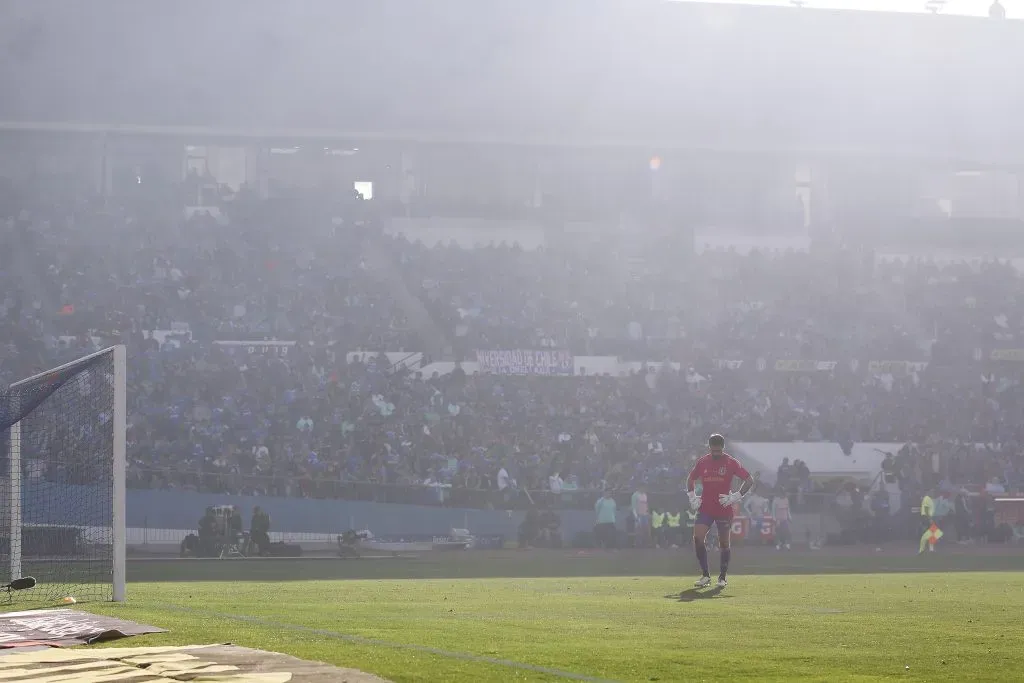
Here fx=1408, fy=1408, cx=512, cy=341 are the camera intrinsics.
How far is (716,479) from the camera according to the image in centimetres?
1689

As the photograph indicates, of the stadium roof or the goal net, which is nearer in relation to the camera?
the goal net

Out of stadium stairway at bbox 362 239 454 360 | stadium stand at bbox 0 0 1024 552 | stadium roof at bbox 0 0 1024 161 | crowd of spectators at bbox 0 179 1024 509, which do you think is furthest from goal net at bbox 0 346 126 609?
stadium roof at bbox 0 0 1024 161

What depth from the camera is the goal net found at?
1448 cm

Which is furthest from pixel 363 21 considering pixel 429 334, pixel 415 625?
pixel 415 625

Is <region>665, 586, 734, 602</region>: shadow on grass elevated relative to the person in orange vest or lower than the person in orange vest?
lower

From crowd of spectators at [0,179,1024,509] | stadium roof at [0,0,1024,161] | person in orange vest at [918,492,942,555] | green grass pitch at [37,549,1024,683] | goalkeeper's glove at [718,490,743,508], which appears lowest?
green grass pitch at [37,549,1024,683]

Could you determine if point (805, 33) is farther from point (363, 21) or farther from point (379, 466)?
point (379, 466)

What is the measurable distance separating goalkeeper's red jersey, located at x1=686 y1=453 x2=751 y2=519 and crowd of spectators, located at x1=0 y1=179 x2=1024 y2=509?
1324cm

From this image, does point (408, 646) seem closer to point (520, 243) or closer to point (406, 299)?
point (406, 299)

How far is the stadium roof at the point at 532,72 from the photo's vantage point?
1736 inches

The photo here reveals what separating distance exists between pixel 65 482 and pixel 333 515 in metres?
5.80

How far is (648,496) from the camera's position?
3077 cm

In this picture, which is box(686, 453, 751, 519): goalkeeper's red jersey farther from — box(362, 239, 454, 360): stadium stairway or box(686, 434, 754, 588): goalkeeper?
box(362, 239, 454, 360): stadium stairway

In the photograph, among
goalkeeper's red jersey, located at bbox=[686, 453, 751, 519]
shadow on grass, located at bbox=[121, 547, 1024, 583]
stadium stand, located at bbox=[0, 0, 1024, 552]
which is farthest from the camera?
stadium stand, located at bbox=[0, 0, 1024, 552]
